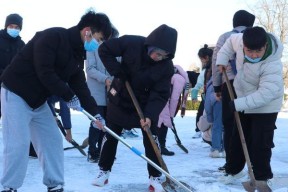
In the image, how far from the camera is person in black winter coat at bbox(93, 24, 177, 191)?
12.6ft

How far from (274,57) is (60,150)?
2001 millimetres

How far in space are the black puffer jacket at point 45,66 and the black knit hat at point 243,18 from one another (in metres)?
1.94

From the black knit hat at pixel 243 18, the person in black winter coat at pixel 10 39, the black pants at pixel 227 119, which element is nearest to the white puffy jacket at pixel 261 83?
the black pants at pixel 227 119

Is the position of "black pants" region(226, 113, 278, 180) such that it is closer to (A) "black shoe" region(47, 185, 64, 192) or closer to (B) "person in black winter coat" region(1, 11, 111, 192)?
(B) "person in black winter coat" region(1, 11, 111, 192)

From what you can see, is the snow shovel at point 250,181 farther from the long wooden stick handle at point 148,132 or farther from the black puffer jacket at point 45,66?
the black puffer jacket at point 45,66

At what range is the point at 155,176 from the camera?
401cm

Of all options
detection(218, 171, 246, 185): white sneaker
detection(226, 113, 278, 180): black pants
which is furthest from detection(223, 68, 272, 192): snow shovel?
detection(218, 171, 246, 185): white sneaker

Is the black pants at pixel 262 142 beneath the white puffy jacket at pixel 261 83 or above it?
beneath

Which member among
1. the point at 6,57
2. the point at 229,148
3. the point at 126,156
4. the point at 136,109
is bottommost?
the point at 126,156

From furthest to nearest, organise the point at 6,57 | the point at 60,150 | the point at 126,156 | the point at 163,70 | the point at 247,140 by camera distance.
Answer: the point at 126,156, the point at 6,57, the point at 247,140, the point at 163,70, the point at 60,150

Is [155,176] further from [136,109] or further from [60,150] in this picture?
[60,150]

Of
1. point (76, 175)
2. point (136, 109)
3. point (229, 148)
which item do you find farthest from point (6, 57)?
point (229, 148)

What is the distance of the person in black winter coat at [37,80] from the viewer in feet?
10.5

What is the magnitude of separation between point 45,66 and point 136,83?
3.29 feet
